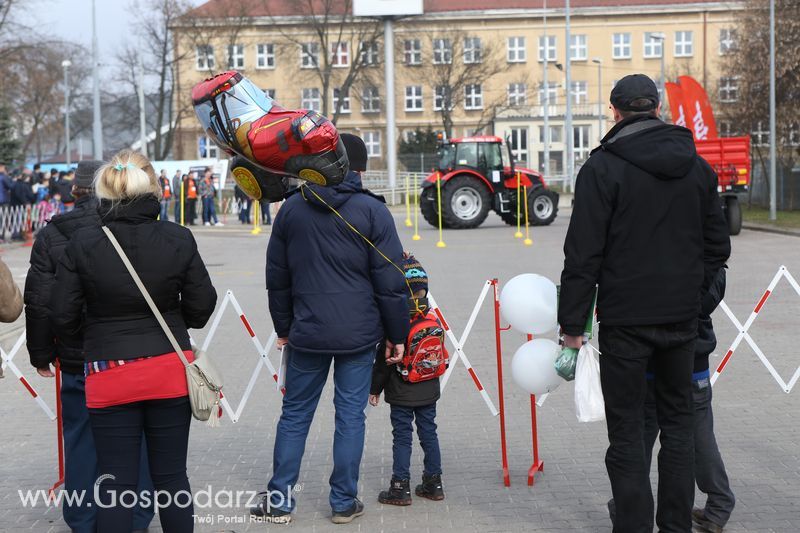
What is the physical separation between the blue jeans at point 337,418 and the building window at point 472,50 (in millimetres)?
66335

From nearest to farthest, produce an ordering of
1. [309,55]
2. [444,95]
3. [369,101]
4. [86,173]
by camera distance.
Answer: [86,173] < [309,55] < [444,95] < [369,101]

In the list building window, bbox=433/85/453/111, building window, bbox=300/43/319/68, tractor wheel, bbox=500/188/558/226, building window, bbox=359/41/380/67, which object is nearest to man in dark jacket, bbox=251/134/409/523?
tractor wheel, bbox=500/188/558/226

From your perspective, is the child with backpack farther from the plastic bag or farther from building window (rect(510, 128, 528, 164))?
building window (rect(510, 128, 528, 164))

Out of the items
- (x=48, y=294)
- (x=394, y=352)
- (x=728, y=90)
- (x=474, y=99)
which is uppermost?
(x=474, y=99)

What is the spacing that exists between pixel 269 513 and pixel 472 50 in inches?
2654

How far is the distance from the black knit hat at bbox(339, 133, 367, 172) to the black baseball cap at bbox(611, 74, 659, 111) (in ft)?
4.35

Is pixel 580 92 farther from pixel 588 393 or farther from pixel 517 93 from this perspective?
pixel 588 393

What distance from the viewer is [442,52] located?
69750 mm

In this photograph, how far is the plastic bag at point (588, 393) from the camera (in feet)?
14.8

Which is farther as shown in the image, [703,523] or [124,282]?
[703,523]

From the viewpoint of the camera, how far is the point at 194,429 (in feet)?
24.0

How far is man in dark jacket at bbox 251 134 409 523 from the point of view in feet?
16.6

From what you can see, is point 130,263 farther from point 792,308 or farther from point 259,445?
point 792,308

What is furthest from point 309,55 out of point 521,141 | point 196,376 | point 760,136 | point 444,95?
point 196,376
